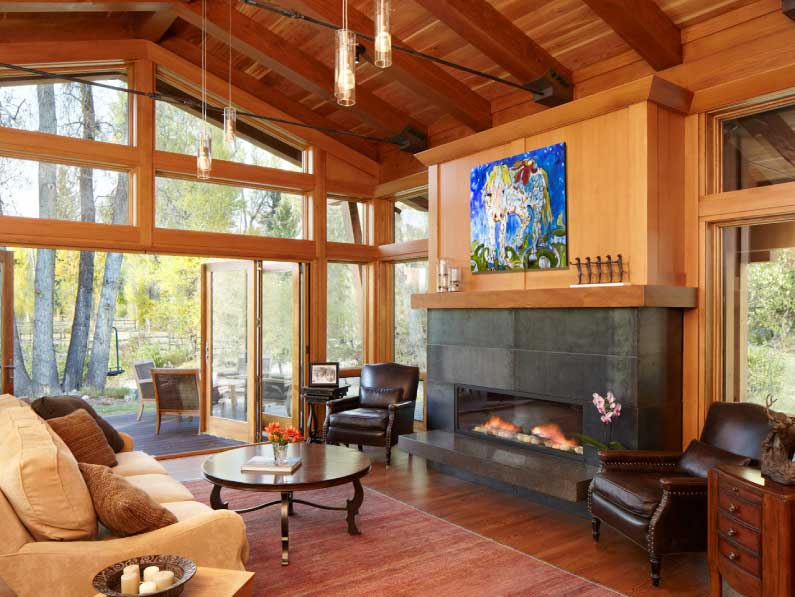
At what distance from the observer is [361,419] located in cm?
615

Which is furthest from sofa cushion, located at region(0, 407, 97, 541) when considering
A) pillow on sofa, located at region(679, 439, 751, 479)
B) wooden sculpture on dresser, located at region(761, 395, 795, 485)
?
pillow on sofa, located at region(679, 439, 751, 479)

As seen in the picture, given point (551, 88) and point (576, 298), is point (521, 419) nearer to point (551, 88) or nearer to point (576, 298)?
point (576, 298)

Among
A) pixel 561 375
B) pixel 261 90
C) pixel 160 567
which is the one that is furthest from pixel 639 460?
pixel 261 90

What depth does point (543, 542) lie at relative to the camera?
407 cm

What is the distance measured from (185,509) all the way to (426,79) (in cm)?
438

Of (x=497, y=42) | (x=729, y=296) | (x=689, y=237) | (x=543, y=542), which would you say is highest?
(x=497, y=42)

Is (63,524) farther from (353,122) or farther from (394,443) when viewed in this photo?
(353,122)

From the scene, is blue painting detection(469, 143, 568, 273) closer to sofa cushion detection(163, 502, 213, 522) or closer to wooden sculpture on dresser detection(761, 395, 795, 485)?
wooden sculpture on dresser detection(761, 395, 795, 485)

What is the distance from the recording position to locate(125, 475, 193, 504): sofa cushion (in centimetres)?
349

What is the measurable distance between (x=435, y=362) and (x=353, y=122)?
10.5ft

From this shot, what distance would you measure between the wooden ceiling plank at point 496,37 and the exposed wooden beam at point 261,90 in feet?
9.27

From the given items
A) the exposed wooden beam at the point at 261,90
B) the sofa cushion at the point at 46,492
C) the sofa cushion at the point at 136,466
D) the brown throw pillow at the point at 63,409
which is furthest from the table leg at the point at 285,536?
the exposed wooden beam at the point at 261,90

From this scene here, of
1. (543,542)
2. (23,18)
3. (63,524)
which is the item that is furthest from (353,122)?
(63,524)

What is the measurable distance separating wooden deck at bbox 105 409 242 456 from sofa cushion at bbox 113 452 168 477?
2426mm
